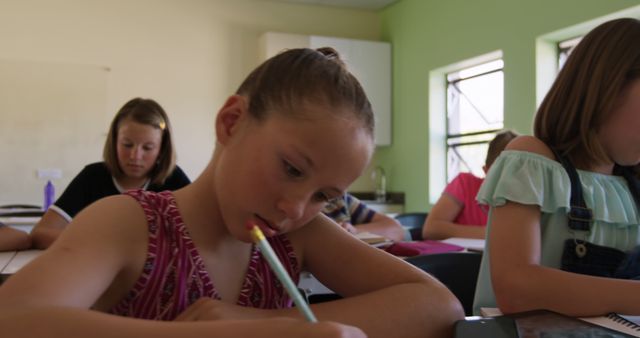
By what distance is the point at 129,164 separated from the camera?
234 centimetres

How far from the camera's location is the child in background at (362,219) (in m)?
2.82

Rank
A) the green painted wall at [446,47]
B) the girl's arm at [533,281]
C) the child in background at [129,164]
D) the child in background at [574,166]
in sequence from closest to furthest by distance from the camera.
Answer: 1. the girl's arm at [533,281]
2. the child in background at [574,166]
3. the child in background at [129,164]
4. the green painted wall at [446,47]

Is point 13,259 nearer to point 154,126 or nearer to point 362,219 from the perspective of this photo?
point 154,126

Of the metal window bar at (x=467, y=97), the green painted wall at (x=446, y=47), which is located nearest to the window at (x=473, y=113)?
Answer: the metal window bar at (x=467, y=97)

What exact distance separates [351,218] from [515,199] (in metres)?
1.95

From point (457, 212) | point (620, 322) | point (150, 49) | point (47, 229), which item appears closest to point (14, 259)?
point (47, 229)

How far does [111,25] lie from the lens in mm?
5156

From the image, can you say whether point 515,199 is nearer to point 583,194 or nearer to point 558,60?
point 583,194

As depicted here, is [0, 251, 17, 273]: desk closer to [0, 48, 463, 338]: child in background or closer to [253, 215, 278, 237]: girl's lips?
[0, 48, 463, 338]: child in background

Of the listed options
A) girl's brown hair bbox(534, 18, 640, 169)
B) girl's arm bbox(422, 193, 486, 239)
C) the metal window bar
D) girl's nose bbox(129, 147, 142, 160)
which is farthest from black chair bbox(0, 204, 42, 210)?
girl's brown hair bbox(534, 18, 640, 169)

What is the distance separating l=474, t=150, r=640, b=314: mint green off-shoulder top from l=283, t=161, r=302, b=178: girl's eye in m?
0.60

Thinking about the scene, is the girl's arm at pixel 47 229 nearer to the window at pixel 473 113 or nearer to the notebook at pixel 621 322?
the notebook at pixel 621 322

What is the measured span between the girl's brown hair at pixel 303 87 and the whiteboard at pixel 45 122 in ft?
15.3

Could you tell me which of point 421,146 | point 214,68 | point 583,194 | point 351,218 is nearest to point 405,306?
point 583,194
